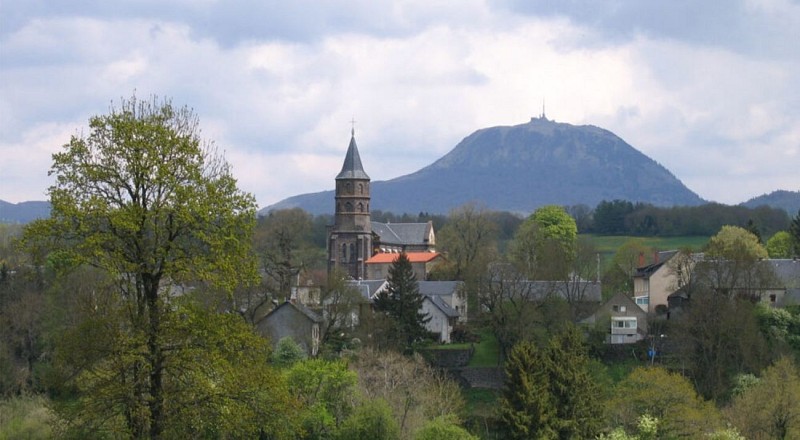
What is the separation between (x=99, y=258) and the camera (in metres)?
15.7

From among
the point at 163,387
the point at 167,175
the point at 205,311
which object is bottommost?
the point at 163,387

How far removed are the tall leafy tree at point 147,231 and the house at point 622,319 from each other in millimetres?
46119

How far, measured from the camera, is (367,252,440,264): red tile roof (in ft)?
297

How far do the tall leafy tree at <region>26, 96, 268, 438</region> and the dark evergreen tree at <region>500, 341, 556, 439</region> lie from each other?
2376 cm

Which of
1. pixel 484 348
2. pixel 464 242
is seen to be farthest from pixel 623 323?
pixel 464 242

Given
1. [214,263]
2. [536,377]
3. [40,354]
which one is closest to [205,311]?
[214,263]

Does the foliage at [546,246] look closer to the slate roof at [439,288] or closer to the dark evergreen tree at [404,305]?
the slate roof at [439,288]

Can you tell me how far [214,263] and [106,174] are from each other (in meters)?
2.17

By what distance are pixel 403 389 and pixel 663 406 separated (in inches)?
400

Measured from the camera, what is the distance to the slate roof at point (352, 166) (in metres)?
95.5

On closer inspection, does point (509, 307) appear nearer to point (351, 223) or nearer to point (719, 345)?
point (719, 345)

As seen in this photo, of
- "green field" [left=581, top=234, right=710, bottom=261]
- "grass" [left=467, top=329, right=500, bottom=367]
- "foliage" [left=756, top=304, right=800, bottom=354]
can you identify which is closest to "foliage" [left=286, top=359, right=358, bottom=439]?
"grass" [left=467, top=329, right=500, bottom=367]

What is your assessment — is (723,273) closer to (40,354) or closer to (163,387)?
(40,354)

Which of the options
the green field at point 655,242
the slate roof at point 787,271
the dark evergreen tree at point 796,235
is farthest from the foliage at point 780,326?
the green field at point 655,242
